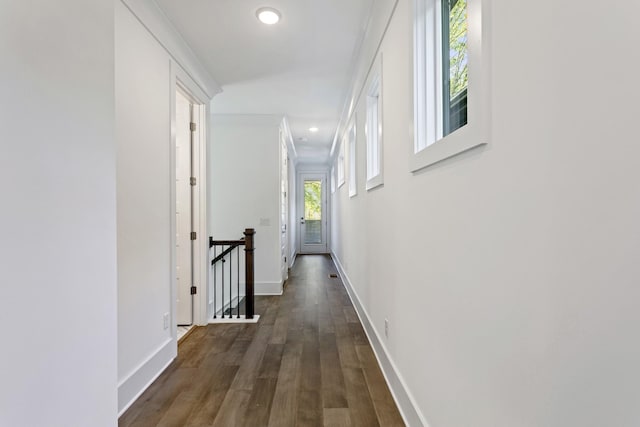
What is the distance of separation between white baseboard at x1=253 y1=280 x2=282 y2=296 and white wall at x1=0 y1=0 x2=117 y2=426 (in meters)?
3.39

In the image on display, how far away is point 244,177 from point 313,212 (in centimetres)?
482

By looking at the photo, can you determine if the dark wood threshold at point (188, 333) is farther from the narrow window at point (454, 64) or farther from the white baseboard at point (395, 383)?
the narrow window at point (454, 64)

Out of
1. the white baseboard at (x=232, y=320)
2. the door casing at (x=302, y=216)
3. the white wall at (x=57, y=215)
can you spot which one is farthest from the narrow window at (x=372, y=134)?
the door casing at (x=302, y=216)

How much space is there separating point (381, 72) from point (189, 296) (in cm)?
276

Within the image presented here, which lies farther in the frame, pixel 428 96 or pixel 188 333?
pixel 188 333

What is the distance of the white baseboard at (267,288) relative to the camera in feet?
15.0

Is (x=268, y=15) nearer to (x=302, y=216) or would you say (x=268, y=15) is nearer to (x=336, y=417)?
(x=336, y=417)

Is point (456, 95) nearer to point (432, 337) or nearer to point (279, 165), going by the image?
point (432, 337)

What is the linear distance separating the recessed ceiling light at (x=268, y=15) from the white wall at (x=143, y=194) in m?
0.72

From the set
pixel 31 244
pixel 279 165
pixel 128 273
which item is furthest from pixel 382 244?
pixel 279 165

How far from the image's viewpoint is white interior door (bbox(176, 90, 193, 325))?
10.6 ft

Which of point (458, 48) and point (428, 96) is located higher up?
point (458, 48)

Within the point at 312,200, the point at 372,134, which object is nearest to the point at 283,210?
the point at 372,134

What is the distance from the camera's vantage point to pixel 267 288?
4582mm
